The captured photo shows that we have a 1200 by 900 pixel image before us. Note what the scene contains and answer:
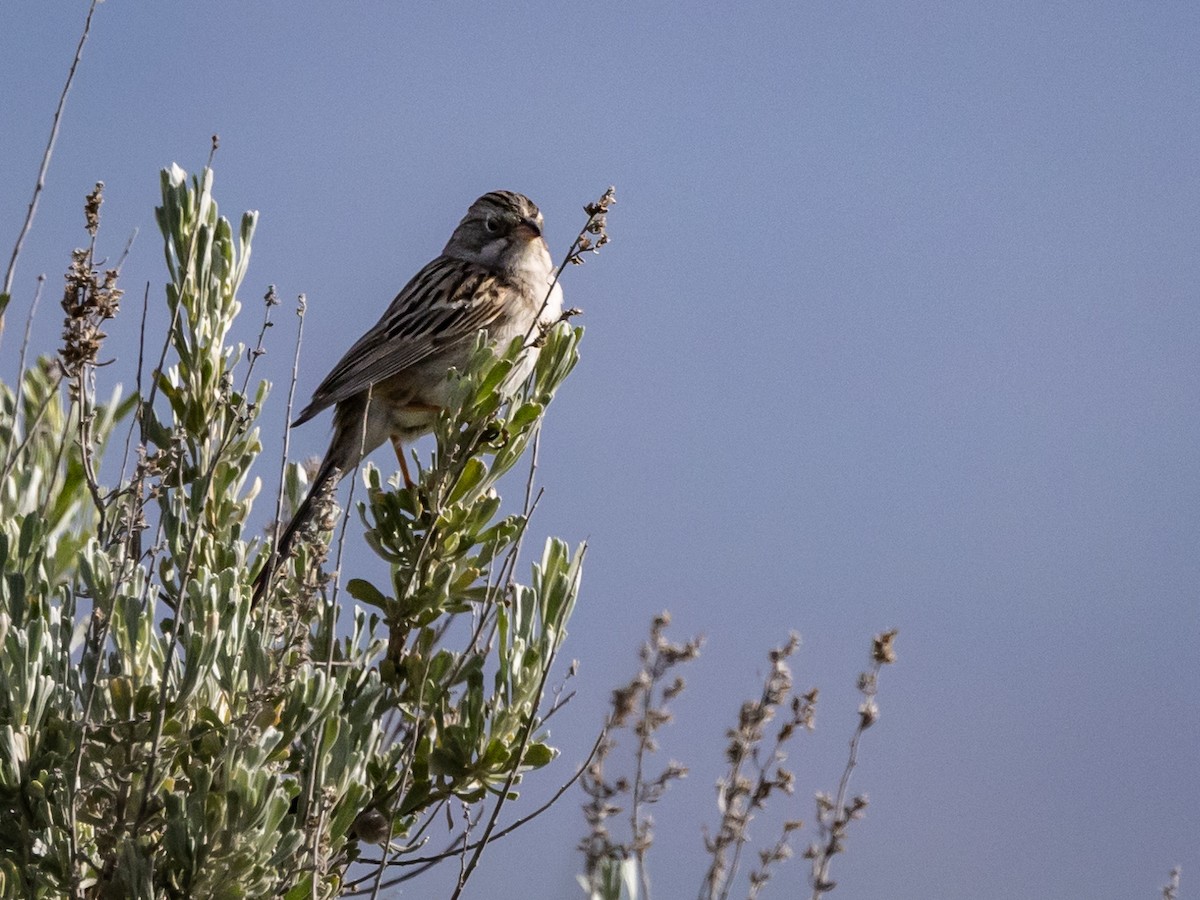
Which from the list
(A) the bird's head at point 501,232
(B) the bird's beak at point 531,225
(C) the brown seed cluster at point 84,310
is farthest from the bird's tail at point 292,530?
(B) the bird's beak at point 531,225

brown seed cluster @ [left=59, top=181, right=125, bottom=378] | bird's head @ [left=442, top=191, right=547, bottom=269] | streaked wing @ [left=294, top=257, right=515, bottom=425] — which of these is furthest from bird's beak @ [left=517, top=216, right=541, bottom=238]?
brown seed cluster @ [left=59, top=181, right=125, bottom=378]

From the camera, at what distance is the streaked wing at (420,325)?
550 cm

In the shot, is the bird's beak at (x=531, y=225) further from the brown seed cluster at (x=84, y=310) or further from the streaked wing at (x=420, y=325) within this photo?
the brown seed cluster at (x=84, y=310)

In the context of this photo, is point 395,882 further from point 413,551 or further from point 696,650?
point 696,650

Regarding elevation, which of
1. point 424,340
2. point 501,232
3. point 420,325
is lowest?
point 424,340

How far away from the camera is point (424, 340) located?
573 cm

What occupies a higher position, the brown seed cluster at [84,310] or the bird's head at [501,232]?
the bird's head at [501,232]

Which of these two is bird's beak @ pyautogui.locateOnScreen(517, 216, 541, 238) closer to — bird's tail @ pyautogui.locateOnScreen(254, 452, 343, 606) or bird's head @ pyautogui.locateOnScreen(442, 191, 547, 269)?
bird's head @ pyautogui.locateOnScreen(442, 191, 547, 269)

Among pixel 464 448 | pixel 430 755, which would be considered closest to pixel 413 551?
pixel 464 448

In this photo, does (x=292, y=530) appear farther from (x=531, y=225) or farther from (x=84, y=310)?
(x=531, y=225)

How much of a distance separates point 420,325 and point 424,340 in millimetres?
138

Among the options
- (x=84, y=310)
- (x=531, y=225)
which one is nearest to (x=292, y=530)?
(x=84, y=310)

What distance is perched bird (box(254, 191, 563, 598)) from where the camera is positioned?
5.52m

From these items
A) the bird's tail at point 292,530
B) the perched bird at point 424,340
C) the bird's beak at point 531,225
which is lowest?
the bird's tail at point 292,530
